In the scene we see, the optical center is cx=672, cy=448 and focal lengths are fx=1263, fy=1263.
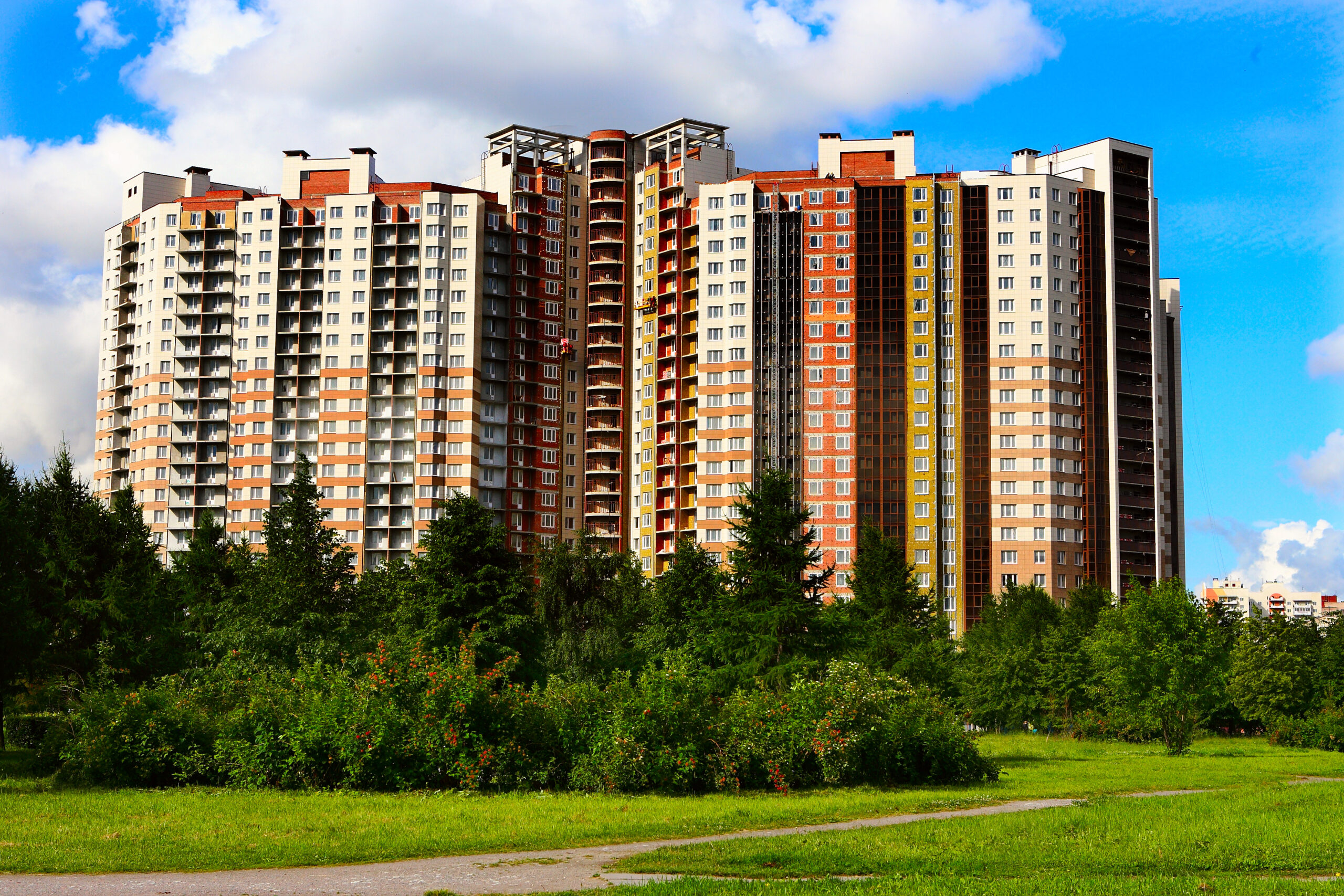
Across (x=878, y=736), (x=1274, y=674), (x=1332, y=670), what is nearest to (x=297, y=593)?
(x=878, y=736)

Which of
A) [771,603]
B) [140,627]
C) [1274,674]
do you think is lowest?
[1274,674]

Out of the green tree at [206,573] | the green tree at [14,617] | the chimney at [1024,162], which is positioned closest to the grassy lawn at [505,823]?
the green tree at [14,617]

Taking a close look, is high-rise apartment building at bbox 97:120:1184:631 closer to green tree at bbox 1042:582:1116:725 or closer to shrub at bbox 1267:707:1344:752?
green tree at bbox 1042:582:1116:725

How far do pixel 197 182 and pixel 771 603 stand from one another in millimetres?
140683

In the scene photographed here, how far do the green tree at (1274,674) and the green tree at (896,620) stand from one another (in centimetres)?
1775

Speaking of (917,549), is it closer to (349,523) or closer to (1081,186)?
(1081,186)

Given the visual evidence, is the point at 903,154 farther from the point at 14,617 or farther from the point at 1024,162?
the point at 14,617

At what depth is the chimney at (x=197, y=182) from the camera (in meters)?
164

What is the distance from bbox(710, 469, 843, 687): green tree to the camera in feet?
147

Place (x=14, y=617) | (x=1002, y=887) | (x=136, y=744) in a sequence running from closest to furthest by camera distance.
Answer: (x=1002, y=887), (x=136, y=744), (x=14, y=617)

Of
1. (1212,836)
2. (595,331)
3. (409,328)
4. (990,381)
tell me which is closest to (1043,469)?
(990,381)

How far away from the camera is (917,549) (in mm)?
140250

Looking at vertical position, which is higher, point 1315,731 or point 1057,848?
point 1057,848

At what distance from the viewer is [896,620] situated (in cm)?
7400
